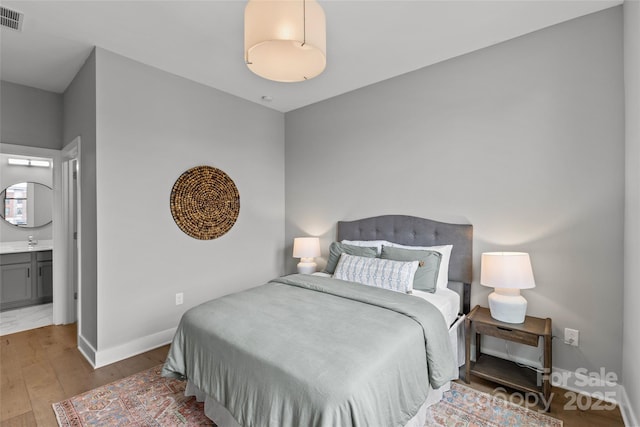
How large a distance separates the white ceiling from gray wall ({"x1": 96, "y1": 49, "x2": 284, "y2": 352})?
323 mm

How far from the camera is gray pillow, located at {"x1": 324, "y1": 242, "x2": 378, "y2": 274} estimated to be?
2986 mm

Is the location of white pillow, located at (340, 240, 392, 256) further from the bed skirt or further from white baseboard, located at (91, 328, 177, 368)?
white baseboard, located at (91, 328, 177, 368)

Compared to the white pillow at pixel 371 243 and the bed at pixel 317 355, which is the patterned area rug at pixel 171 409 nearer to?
the bed at pixel 317 355

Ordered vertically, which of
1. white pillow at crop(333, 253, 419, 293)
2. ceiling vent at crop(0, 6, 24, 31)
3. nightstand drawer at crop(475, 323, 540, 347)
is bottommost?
nightstand drawer at crop(475, 323, 540, 347)

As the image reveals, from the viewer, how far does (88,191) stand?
2795 millimetres

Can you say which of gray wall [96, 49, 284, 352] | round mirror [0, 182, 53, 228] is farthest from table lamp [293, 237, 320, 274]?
round mirror [0, 182, 53, 228]

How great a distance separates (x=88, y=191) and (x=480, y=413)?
11.9ft

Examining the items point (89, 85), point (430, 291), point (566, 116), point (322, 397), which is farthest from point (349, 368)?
point (89, 85)

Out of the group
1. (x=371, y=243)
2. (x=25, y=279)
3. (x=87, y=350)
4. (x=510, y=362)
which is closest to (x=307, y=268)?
(x=371, y=243)

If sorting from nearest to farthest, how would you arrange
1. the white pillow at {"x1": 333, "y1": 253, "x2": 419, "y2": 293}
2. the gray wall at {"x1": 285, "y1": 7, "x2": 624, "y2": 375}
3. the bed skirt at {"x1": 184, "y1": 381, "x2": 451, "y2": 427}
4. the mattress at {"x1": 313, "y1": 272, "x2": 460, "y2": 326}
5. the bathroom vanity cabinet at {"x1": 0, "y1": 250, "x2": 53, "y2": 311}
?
the bed skirt at {"x1": 184, "y1": 381, "x2": 451, "y2": 427}, the gray wall at {"x1": 285, "y1": 7, "x2": 624, "y2": 375}, the mattress at {"x1": 313, "y1": 272, "x2": 460, "y2": 326}, the white pillow at {"x1": 333, "y1": 253, "x2": 419, "y2": 293}, the bathroom vanity cabinet at {"x1": 0, "y1": 250, "x2": 53, "y2": 311}

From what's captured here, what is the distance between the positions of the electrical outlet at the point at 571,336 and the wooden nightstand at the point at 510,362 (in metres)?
0.17

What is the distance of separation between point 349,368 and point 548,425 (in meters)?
1.52

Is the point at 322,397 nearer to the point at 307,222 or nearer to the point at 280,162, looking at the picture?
the point at 307,222

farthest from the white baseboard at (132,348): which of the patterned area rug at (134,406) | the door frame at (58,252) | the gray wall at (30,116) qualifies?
the gray wall at (30,116)
